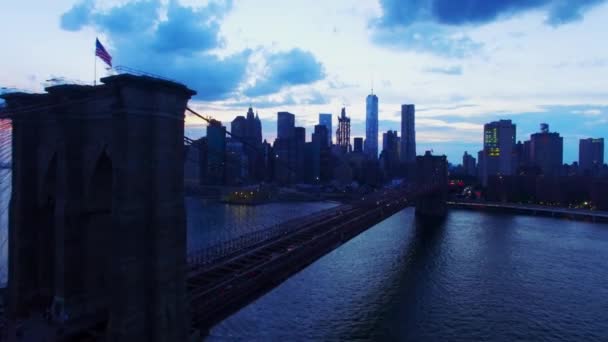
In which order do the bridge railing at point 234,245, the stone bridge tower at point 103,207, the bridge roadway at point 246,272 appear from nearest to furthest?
the stone bridge tower at point 103,207 < the bridge roadway at point 246,272 < the bridge railing at point 234,245

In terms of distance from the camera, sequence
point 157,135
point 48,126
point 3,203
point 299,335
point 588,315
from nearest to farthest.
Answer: point 157,135, point 48,126, point 299,335, point 588,315, point 3,203

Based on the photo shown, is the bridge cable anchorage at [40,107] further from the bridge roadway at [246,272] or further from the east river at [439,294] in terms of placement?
the east river at [439,294]

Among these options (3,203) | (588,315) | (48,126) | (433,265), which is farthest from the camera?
(3,203)

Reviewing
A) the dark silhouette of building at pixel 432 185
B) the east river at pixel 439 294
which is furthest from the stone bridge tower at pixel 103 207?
the dark silhouette of building at pixel 432 185

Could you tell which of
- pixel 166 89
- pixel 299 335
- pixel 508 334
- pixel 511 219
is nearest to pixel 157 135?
pixel 166 89

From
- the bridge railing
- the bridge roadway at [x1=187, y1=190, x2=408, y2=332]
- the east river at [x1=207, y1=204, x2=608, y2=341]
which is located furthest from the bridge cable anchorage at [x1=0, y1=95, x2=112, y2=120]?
the east river at [x1=207, y1=204, x2=608, y2=341]

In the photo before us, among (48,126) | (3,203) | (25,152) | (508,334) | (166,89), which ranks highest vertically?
(166,89)

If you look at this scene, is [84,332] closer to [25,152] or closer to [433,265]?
[25,152]
